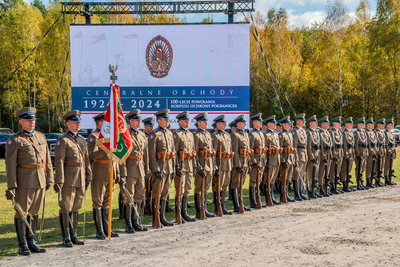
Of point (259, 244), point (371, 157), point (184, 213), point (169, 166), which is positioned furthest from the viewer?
point (371, 157)

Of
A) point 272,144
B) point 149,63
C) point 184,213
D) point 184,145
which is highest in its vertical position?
point 149,63

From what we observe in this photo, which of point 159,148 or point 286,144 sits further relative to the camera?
point 286,144

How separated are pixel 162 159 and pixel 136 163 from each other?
48 cm

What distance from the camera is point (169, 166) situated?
6855mm

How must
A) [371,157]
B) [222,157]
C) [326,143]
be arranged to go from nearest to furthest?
[222,157], [326,143], [371,157]

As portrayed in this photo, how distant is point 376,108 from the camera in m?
27.7

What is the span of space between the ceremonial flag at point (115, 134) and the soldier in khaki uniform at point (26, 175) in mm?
939

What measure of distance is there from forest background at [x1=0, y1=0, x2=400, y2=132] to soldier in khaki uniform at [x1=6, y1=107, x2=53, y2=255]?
19963 mm

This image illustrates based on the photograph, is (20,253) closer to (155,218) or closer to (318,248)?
(155,218)

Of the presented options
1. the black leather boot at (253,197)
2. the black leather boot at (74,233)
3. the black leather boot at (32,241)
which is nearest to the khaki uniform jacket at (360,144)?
the black leather boot at (253,197)

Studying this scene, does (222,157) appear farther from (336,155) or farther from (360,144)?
(360,144)

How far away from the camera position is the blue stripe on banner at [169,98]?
40.3 feet

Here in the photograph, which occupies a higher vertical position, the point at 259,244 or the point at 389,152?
the point at 389,152

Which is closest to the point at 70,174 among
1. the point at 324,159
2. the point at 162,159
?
the point at 162,159
